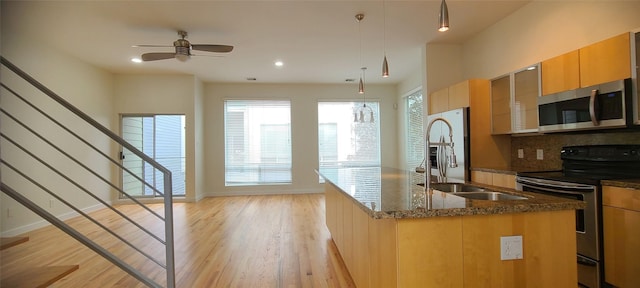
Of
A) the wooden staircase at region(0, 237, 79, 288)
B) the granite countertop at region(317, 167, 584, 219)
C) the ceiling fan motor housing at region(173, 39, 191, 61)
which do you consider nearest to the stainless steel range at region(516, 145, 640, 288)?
the granite countertop at region(317, 167, 584, 219)

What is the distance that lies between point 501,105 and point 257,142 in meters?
5.07

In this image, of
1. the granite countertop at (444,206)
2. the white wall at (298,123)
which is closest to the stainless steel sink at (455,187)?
the granite countertop at (444,206)

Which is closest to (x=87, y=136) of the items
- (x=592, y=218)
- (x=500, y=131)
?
(x=500, y=131)

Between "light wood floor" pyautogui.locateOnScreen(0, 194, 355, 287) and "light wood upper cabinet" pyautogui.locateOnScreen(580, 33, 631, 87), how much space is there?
98.6 inches

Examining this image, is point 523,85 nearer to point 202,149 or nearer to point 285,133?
point 285,133

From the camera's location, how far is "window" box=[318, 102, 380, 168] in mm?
7052

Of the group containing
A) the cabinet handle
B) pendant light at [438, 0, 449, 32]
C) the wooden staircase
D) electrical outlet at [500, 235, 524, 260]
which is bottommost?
the wooden staircase

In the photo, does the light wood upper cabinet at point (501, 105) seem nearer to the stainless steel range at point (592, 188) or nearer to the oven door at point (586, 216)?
the stainless steel range at point (592, 188)

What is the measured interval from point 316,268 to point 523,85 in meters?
2.84

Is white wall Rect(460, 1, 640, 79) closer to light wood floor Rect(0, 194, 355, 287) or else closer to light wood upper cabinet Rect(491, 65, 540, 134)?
light wood upper cabinet Rect(491, 65, 540, 134)

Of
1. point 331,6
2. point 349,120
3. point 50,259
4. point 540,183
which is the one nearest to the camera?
point 540,183

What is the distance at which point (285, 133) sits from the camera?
6930 millimetres

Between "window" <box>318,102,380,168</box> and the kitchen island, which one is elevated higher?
"window" <box>318,102,380,168</box>

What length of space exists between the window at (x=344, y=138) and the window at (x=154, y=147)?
315 centimetres
